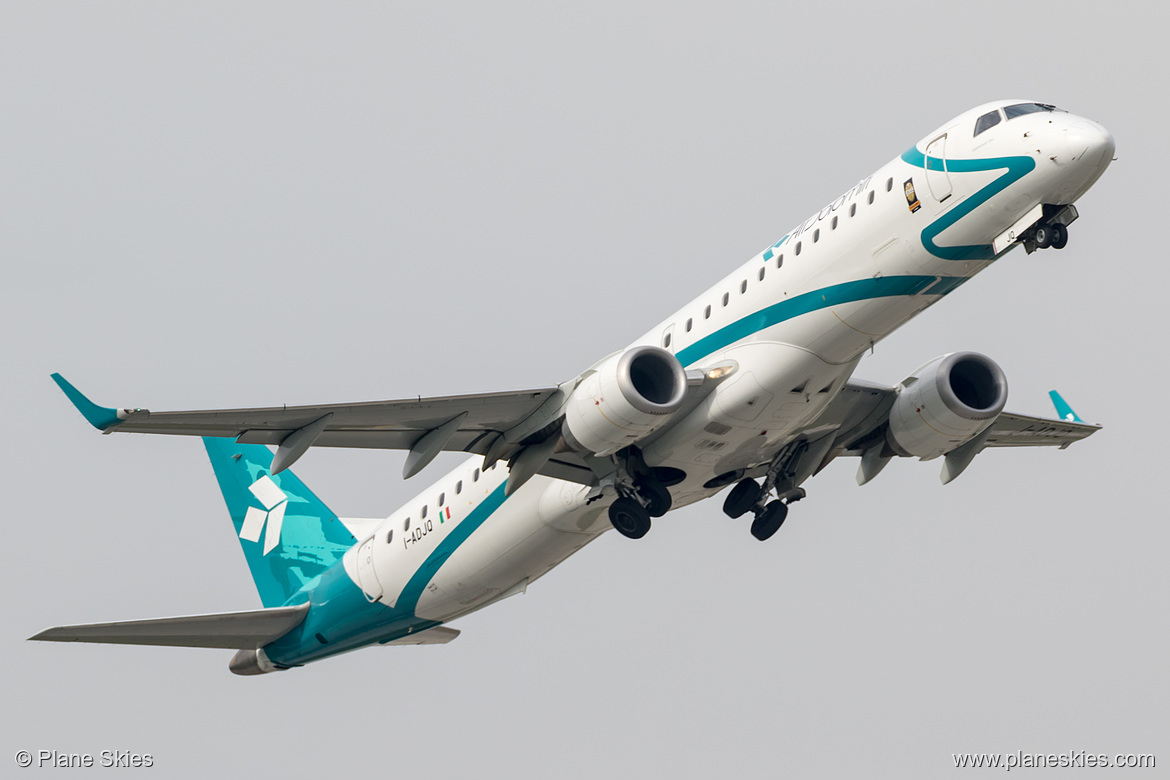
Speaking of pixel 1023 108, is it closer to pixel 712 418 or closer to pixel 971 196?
pixel 971 196

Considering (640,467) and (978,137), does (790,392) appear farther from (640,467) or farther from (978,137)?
(978,137)

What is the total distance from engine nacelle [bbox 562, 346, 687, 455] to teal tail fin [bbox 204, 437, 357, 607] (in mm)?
10107

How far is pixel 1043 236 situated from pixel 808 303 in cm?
384

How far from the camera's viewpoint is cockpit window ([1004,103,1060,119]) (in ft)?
79.3

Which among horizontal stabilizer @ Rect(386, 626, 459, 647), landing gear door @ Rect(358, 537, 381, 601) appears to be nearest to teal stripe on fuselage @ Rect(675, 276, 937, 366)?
landing gear door @ Rect(358, 537, 381, 601)

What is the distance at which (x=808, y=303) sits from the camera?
25.3 m

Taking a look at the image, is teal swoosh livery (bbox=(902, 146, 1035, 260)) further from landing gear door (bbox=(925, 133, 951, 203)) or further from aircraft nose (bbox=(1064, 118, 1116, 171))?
aircraft nose (bbox=(1064, 118, 1116, 171))

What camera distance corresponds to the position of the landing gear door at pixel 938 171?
24.3 meters

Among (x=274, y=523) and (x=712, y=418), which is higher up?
(x=274, y=523)

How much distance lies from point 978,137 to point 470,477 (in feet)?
38.4

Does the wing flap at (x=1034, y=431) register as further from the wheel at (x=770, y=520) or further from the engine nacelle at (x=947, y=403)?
the wheel at (x=770, y=520)

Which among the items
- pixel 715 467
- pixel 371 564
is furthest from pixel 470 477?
pixel 715 467


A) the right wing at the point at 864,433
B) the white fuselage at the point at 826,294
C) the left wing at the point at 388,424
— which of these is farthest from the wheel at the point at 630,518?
the right wing at the point at 864,433

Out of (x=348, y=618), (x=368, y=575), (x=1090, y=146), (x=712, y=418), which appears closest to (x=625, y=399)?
(x=712, y=418)
